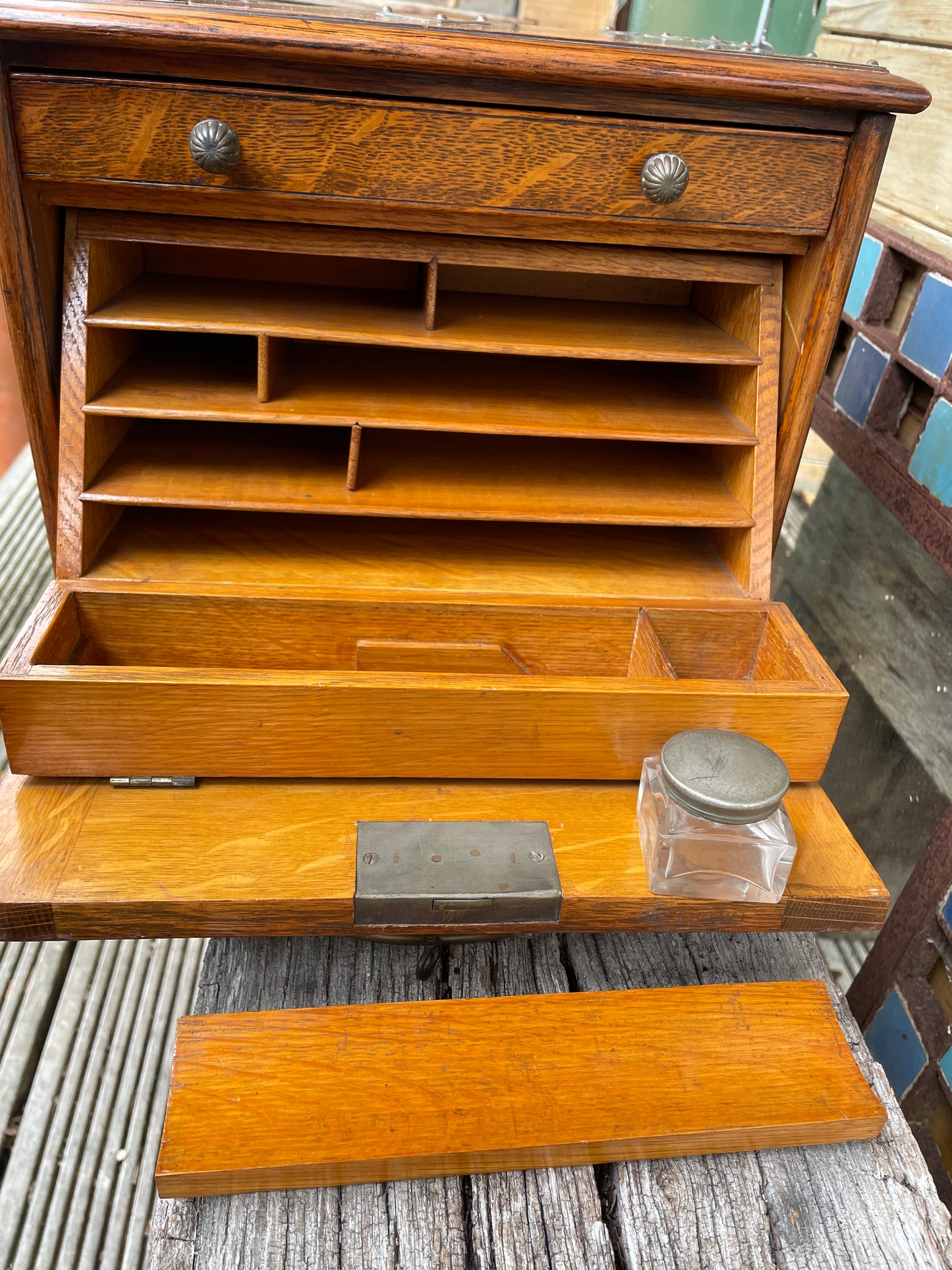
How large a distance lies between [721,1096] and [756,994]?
0.14m

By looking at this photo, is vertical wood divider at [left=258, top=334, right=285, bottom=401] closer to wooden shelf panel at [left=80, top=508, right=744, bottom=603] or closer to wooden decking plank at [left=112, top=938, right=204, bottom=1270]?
wooden shelf panel at [left=80, top=508, right=744, bottom=603]

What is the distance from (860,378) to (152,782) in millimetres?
1443

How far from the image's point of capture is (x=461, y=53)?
1.00 meters

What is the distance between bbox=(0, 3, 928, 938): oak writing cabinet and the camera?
102 centimetres

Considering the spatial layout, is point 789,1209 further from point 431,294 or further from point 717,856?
point 431,294

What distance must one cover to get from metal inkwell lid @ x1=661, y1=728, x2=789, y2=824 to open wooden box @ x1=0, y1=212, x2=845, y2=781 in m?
0.09

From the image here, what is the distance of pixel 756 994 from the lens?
109 centimetres

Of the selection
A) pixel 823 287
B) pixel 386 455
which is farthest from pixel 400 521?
pixel 823 287

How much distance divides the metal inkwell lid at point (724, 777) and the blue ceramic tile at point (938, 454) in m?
0.70

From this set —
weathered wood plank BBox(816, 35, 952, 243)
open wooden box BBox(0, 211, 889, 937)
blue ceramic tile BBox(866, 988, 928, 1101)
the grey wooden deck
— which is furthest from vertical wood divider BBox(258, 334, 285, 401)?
blue ceramic tile BBox(866, 988, 928, 1101)

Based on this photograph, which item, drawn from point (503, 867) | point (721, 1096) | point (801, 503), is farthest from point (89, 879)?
point (801, 503)

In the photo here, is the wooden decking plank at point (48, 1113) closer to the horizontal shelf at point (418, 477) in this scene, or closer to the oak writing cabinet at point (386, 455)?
the oak writing cabinet at point (386, 455)

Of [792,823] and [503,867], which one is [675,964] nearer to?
[792,823]

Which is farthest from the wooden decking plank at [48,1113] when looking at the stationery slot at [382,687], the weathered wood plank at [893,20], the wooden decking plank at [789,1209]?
the weathered wood plank at [893,20]
